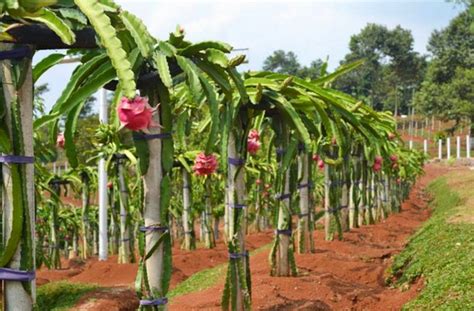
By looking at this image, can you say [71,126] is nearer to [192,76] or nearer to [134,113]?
[134,113]

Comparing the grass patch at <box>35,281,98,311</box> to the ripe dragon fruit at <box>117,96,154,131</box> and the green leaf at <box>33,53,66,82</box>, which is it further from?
the ripe dragon fruit at <box>117,96,154,131</box>

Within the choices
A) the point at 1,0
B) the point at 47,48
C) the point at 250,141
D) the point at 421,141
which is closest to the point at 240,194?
the point at 250,141

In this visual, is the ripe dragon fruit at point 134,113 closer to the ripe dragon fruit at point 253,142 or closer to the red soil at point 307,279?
the red soil at point 307,279

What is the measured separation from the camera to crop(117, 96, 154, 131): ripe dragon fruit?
11.8ft

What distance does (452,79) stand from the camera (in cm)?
5069

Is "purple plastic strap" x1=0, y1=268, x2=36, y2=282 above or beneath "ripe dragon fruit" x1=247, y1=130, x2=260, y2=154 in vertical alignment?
beneath

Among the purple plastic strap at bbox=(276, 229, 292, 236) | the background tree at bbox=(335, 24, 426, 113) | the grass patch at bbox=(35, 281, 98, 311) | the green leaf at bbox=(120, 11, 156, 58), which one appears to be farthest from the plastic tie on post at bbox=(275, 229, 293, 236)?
the background tree at bbox=(335, 24, 426, 113)

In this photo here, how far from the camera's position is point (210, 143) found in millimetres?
4461

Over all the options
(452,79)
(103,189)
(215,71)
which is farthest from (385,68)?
(215,71)

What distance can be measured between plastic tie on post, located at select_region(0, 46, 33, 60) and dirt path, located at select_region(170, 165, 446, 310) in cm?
360

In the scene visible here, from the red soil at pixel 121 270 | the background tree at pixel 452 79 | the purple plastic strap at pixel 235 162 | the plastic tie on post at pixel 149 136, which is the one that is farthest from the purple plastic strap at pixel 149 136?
the background tree at pixel 452 79

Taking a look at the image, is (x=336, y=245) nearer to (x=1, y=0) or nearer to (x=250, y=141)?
(x=250, y=141)

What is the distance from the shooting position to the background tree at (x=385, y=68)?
69.4 metres

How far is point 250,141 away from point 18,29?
4150 millimetres
